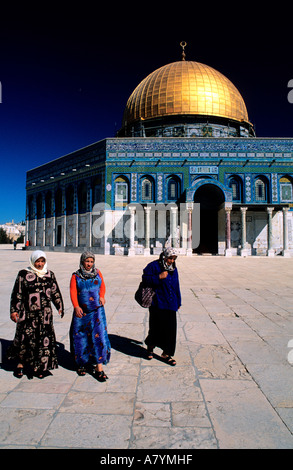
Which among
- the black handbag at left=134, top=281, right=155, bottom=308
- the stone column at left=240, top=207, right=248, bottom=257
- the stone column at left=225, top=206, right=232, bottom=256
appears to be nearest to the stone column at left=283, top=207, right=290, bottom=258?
the stone column at left=240, top=207, right=248, bottom=257

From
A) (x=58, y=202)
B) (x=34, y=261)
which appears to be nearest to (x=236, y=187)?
(x=58, y=202)

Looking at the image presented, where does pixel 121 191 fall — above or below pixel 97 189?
below

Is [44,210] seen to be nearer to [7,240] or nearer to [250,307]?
[250,307]

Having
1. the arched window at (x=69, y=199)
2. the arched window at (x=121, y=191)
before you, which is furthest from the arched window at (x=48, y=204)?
the arched window at (x=121, y=191)

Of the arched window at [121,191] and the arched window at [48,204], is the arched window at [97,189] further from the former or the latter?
the arched window at [48,204]

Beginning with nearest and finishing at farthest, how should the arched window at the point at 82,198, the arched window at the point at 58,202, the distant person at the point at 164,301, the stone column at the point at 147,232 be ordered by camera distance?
the distant person at the point at 164,301, the stone column at the point at 147,232, the arched window at the point at 82,198, the arched window at the point at 58,202

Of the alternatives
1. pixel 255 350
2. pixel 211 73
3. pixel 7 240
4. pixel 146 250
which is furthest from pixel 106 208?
pixel 7 240

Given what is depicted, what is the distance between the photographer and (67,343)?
4.32m

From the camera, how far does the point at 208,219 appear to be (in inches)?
1077

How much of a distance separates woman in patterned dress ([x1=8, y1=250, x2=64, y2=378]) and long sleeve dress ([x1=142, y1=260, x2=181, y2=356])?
1.17m

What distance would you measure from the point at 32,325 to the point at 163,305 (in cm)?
144

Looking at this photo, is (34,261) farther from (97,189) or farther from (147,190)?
(97,189)

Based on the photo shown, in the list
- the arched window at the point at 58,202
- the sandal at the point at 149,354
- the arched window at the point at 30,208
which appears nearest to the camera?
the sandal at the point at 149,354

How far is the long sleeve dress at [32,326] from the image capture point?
10.8 feet
